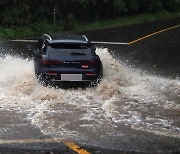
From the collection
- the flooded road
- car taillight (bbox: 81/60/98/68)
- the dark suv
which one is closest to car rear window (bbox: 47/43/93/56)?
the dark suv

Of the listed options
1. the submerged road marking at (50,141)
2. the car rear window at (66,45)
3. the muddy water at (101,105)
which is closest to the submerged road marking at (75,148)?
the submerged road marking at (50,141)

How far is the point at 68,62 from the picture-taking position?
12125 mm

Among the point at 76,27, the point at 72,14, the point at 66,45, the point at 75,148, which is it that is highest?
the point at 72,14

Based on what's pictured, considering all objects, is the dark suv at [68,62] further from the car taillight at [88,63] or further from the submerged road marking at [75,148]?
the submerged road marking at [75,148]

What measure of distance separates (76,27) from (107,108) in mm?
13717

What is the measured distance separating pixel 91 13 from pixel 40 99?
15.0 metres

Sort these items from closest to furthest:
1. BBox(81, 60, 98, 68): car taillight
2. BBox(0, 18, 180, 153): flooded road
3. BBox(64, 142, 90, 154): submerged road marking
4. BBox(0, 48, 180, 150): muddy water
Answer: BBox(64, 142, 90, 154): submerged road marking, BBox(0, 18, 180, 153): flooded road, BBox(0, 48, 180, 150): muddy water, BBox(81, 60, 98, 68): car taillight

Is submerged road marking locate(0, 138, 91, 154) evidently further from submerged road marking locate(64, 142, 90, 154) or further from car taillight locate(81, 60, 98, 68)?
car taillight locate(81, 60, 98, 68)

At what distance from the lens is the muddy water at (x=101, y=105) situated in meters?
9.12

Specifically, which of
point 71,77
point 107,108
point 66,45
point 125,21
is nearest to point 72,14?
point 125,21

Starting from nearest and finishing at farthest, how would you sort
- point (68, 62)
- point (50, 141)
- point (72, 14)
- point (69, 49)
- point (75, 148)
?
point (75, 148)
point (50, 141)
point (68, 62)
point (69, 49)
point (72, 14)

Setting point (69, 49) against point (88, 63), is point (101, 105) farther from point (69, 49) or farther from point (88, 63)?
point (69, 49)

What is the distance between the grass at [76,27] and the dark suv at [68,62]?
363 inches

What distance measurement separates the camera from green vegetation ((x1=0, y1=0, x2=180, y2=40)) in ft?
70.7
